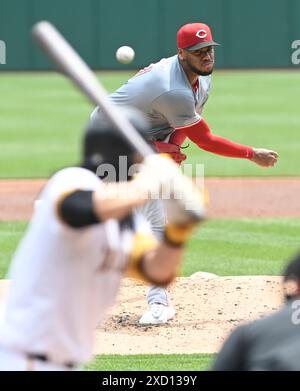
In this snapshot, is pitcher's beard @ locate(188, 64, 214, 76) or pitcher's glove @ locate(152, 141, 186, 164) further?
pitcher's glove @ locate(152, 141, 186, 164)

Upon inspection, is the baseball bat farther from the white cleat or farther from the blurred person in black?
the white cleat

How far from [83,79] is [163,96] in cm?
401

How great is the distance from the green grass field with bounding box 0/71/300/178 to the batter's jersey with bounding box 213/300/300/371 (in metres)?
12.3

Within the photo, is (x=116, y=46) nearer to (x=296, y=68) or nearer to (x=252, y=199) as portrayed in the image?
(x=296, y=68)

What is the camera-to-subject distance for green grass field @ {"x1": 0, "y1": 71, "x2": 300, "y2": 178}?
16.4 m

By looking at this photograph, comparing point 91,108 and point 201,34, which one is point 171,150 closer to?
point 201,34

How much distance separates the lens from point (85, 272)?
3443mm

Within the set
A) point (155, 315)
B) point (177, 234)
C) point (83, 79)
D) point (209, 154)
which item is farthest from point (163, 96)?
point (209, 154)

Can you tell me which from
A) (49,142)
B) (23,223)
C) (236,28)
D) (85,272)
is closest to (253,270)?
(23,223)

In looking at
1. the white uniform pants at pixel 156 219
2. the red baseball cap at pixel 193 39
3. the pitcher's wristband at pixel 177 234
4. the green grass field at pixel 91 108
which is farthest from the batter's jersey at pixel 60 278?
the green grass field at pixel 91 108

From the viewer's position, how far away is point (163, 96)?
24.3 feet

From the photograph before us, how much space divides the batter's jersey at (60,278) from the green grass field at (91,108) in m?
11.6

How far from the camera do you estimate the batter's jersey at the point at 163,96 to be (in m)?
7.41

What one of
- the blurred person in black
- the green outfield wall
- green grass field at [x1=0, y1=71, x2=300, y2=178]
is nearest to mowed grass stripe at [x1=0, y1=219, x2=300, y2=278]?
green grass field at [x1=0, y1=71, x2=300, y2=178]
